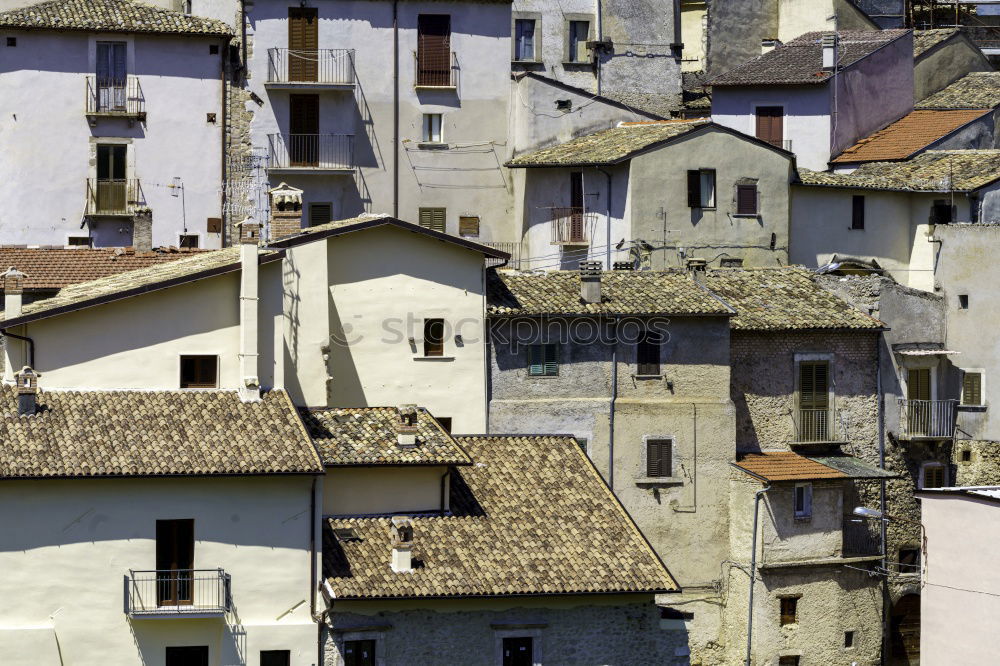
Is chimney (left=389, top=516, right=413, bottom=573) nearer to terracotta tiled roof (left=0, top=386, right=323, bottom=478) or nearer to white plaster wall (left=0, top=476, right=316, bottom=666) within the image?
Result: white plaster wall (left=0, top=476, right=316, bottom=666)

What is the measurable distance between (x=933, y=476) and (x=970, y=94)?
15.8 metres

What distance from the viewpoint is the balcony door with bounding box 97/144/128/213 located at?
204ft

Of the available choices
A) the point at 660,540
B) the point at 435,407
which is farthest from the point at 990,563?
the point at 435,407

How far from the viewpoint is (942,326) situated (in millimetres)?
58812

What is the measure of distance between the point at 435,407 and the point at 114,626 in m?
11.8

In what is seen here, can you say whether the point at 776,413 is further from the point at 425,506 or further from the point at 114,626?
the point at 114,626

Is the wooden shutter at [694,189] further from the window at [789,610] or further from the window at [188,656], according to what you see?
the window at [188,656]

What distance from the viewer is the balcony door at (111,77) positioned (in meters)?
62.1

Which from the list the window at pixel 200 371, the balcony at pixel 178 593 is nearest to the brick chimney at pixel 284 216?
the window at pixel 200 371

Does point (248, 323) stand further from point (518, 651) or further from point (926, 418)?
point (926, 418)

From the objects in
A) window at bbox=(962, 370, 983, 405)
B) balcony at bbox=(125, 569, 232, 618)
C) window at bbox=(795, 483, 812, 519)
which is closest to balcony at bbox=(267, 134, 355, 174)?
window at bbox=(795, 483, 812, 519)

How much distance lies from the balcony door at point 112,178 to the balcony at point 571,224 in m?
11.8

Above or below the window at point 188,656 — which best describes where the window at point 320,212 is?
above

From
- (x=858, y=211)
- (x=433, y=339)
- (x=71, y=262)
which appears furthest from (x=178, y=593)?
(x=858, y=211)
